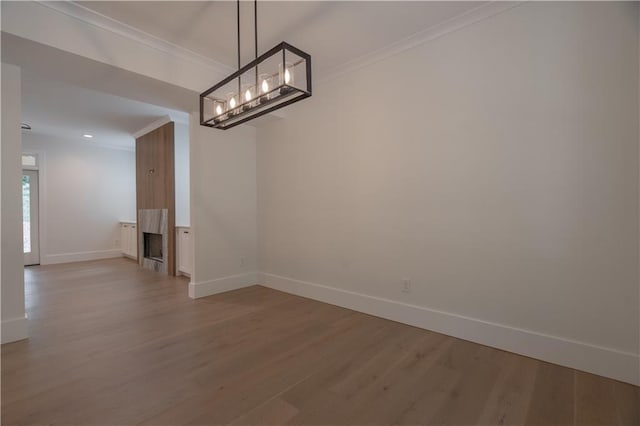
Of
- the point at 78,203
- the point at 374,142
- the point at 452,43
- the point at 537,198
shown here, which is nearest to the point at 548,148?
the point at 537,198

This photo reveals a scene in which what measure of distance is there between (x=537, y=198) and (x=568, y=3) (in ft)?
4.65

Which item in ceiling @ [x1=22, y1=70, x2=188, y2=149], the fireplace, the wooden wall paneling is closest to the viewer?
ceiling @ [x1=22, y1=70, x2=188, y2=149]

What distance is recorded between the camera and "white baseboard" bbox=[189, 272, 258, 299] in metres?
3.84

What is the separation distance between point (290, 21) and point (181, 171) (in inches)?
140

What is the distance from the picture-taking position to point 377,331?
2.79 meters

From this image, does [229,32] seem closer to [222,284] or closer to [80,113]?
[222,284]

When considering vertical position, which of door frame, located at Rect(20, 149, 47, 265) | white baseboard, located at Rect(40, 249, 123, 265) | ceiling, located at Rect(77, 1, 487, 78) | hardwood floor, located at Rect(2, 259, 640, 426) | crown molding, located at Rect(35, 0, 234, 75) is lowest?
hardwood floor, located at Rect(2, 259, 640, 426)

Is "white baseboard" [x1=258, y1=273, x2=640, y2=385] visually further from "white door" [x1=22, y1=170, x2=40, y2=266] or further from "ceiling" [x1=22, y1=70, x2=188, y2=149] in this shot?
"white door" [x1=22, y1=170, x2=40, y2=266]

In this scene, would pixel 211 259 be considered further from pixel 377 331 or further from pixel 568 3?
pixel 568 3

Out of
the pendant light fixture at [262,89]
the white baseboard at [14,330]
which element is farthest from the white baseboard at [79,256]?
the pendant light fixture at [262,89]

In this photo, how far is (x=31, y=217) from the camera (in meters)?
6.24

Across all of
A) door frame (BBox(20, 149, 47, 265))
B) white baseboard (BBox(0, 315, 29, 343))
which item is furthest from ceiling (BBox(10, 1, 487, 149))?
door frame (BBox(20, 149, 47, 265))

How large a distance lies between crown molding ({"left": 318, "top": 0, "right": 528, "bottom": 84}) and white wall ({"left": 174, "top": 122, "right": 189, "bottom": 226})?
3095 millimetres

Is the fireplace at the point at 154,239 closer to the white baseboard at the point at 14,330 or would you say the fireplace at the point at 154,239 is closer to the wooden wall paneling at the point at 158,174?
the wooden wall paneling at the point at 158,174
